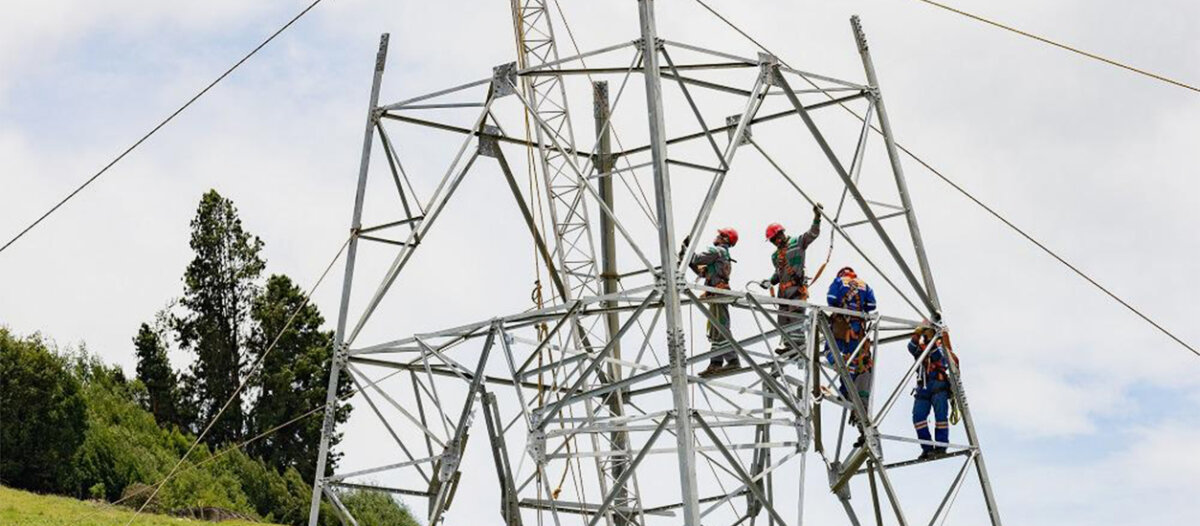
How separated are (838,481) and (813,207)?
9.64ft

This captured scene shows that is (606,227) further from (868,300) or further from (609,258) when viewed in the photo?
(868,300)

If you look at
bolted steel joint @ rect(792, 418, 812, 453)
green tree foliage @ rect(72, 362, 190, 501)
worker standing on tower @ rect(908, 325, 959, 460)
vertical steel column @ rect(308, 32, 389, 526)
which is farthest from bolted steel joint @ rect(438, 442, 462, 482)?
green tree foliage @ rect(72, 362, 190, 501)

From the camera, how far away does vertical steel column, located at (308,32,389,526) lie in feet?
66.4

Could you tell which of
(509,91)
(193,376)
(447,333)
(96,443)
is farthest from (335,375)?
(193,376)

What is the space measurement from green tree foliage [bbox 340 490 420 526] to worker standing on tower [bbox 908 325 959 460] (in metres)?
40.8

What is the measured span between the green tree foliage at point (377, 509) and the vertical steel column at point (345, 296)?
3991 centimetres

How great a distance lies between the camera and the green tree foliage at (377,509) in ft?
201

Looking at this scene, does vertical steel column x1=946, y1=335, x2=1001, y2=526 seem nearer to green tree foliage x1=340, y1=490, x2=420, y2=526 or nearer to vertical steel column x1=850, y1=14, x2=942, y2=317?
vertical steel column x1=850, y1=14, x2=942, y2=317

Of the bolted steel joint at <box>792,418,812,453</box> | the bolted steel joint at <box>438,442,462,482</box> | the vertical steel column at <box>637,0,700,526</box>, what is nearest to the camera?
the vertical steel column at <box>637,0,700,526</box>

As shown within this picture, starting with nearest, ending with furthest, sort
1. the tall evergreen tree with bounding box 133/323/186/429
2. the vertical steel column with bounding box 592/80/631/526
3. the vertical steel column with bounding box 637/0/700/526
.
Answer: the vertical steel column with bounding box 637/0/700/526
the vertical steel column with bounding box 592/80/631/526
the tall evergreen tree with bounding box 133/323/186/429

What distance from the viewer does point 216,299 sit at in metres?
67.4

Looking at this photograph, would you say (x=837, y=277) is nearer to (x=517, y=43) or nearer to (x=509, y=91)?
(x=509, y=91)

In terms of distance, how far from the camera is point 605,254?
24.2m

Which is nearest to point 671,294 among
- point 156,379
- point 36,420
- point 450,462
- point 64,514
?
point 450,462
